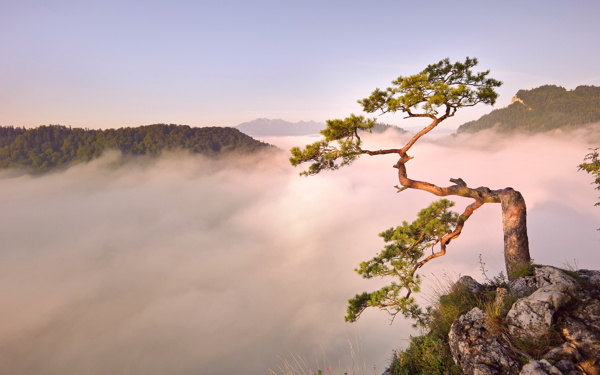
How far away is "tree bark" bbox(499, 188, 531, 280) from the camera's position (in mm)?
8141

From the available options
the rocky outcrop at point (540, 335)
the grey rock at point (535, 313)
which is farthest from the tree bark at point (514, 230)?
the grey rock at point (535, 313)

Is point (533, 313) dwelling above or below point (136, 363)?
above

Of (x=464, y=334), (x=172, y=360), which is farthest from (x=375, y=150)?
(x=172, y=360)

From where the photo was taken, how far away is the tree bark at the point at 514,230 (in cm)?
814

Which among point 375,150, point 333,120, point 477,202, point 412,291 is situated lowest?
point 412,291

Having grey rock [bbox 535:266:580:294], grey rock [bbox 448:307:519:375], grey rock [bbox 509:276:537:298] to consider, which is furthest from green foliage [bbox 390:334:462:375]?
grey rock [bbox 535:266:580:294]

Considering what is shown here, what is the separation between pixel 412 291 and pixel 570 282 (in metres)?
3.52

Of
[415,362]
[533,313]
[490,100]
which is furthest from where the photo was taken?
[490,100]

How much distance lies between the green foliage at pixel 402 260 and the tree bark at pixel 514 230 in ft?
4.64

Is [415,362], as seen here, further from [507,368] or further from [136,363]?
[136,363]

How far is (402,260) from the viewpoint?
348 inches

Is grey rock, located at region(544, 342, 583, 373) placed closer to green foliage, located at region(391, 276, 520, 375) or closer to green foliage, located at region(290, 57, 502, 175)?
green foliage, located at region(391, 276, 520, 375)

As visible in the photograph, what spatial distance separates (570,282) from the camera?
576 cm

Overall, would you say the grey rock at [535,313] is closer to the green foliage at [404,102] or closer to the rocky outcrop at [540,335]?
the rocky outcrop at [540,335]
